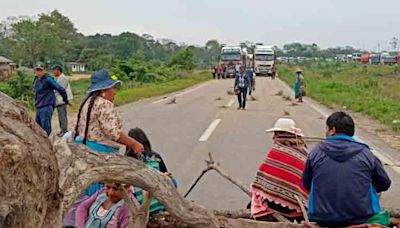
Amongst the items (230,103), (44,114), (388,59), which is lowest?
(388,59)

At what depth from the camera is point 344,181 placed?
465cm

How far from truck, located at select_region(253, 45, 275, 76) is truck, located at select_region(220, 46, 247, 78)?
1.97 meters

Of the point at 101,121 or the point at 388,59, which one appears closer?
the point at 101,121

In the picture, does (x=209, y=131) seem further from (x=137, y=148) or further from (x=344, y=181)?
(x=344, y=181)

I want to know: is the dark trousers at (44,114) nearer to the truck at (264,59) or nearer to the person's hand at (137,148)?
the person's hand at (137,148)

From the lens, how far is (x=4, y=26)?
261ft

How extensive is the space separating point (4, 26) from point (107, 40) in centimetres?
2441

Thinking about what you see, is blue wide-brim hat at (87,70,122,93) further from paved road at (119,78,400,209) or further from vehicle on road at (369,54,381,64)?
vehicle on road at (369,54,381,64)

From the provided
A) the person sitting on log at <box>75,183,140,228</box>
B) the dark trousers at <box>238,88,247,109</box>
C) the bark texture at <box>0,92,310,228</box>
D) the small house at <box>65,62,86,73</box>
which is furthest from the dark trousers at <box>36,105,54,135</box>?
the small house at <box>65,62,86,73</box>

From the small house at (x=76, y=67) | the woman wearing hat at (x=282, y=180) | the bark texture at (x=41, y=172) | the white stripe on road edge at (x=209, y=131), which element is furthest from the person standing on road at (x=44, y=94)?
the small house at (x=76, y=67)

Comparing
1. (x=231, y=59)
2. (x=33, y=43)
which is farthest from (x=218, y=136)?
(x=33, y=43)

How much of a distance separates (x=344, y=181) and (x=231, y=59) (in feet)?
175

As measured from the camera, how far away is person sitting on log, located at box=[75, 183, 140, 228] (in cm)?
504

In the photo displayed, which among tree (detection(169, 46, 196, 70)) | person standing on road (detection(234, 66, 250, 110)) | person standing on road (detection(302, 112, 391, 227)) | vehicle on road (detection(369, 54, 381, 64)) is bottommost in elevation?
vehicle on road (detection(369, 54, 381, 64))
